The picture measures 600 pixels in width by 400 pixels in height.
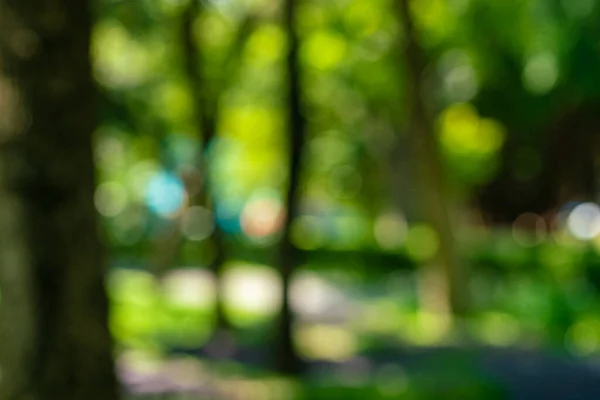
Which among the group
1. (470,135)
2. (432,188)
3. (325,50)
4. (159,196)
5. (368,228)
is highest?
(159,196)

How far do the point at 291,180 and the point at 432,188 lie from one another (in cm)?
355

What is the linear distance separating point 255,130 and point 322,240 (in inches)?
151

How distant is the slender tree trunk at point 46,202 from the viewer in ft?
12.8

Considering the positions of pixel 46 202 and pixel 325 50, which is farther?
pixel 325 50

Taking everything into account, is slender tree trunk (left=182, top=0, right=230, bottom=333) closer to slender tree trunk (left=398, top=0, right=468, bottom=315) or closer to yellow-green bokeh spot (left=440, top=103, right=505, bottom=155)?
slender tree trunk (left=398, top=0, right=468, bottom=315)

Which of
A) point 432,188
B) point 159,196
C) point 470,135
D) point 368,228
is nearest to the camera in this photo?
point 432,188

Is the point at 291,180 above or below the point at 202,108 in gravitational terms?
below

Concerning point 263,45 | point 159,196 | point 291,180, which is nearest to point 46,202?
point 291,180

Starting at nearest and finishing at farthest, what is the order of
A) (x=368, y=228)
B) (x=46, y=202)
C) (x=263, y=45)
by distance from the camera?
(x=46, y=202) < (x=263, y=45) < (x=368, y=228)

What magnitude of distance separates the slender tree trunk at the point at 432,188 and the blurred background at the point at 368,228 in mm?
28

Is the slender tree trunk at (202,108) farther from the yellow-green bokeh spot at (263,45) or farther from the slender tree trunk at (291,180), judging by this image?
the slender tree trunk at (291,180)

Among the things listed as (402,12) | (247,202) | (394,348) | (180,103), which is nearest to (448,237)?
(394,348)

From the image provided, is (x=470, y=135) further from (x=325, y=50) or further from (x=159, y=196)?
(x=159, y=196)

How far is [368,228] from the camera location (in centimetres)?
2572
